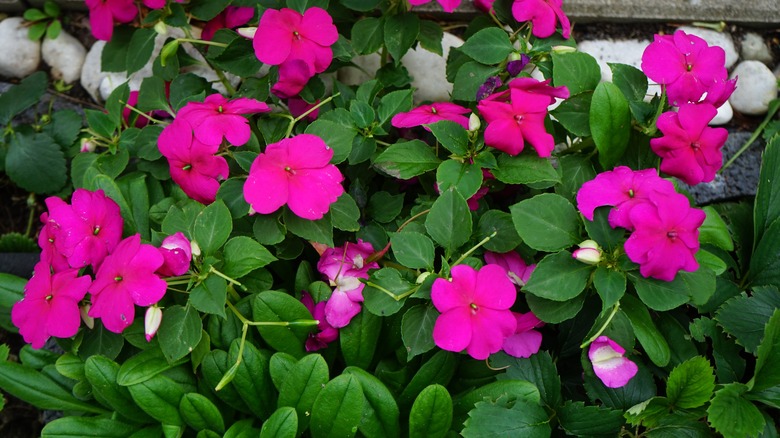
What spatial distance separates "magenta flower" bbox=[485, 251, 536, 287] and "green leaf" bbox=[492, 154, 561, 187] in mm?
148

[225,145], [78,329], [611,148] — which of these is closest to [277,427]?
[78,329]

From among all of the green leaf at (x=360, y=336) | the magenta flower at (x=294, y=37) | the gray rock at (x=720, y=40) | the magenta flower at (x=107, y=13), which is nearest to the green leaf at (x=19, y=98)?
the magenta flower at (x=107, y=13)

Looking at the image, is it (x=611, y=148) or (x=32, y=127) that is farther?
(x=32, y=127)

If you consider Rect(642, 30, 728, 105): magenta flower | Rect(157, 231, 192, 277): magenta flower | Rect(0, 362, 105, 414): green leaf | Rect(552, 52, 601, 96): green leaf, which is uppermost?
Rect(642, 30, 728, 105): magenta flower

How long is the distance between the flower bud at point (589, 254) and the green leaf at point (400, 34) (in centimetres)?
56

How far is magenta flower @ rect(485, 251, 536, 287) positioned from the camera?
1.31 metres

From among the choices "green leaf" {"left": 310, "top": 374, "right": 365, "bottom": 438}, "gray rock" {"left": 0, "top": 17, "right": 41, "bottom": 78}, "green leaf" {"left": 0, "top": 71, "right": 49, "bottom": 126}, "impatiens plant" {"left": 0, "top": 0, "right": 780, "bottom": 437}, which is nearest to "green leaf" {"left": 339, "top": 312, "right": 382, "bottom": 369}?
"impatiens plant" {"left": 0, "top": 0, "right": 780, "bottom": 437}

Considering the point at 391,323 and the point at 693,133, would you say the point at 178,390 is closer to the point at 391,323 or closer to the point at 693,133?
the point at 391,323

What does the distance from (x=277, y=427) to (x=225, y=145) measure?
0.52 m

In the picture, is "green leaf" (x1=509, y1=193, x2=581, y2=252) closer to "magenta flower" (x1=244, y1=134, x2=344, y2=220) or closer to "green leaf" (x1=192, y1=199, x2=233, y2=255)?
"magenta flower" (x1=244, y1=134, x2=344, y2=220)

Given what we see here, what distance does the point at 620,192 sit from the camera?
1.16 meters

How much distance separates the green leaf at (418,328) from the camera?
1188 mm

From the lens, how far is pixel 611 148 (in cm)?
128

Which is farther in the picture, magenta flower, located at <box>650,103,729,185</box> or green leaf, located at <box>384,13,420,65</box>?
green leaf, located at <box>384,13,420,65</box>
